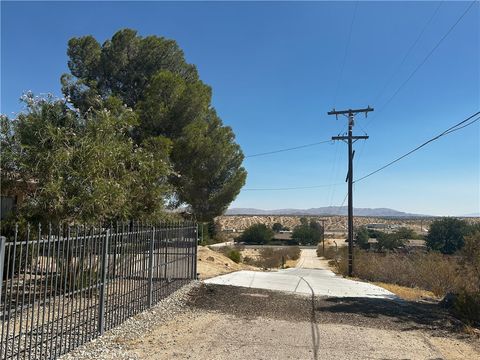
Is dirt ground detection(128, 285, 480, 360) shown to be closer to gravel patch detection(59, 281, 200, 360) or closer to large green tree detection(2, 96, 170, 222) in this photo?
gravel patch detection(59, 281, 200, 360)

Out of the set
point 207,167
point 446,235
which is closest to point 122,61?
point 207,167

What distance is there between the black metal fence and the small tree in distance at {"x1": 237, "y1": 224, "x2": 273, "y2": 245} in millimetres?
75010

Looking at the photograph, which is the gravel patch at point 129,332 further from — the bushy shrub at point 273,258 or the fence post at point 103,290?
the bushy shrub at point 273,258

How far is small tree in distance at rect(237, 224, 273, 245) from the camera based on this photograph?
284ft

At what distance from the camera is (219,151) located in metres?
22.2

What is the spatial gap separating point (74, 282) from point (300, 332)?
441 cm

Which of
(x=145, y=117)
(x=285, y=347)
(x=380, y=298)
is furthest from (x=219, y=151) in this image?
(x=285, y=347)

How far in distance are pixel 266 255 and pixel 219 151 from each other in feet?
89.6

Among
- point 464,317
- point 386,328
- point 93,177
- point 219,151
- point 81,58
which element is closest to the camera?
point 386,328

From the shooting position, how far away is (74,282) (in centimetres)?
673

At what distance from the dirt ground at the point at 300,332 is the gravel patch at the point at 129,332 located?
0.58 ft

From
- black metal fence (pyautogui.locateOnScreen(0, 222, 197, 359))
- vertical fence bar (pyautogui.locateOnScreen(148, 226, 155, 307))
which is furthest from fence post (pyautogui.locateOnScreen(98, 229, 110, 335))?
vertical fence bar (pyautogui.locateOnScreen(148, 226, 155, 307))

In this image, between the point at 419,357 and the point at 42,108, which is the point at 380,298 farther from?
the point at 42,108

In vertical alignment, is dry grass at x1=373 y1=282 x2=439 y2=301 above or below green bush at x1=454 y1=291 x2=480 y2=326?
below
